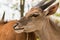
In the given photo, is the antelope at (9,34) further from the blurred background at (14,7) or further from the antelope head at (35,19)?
the blurred background at (14,7)

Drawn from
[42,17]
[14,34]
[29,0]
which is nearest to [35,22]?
[42,17]

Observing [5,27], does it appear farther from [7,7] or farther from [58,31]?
[7,7]

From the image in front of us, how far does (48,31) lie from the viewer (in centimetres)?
257

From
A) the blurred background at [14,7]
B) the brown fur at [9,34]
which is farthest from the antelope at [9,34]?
the blurred background at [14,7]

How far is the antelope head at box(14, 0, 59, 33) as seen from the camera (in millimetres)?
2414

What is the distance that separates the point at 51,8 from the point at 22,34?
443mm

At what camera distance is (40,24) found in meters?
2.51

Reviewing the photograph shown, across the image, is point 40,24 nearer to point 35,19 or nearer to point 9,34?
point 35,19

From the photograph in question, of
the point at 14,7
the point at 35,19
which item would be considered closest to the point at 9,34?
the point at 35,19

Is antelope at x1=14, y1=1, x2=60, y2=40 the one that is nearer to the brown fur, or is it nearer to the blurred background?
the brown fur

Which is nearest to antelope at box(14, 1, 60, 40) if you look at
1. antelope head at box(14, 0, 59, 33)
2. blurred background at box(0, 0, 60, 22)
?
antelope head at box(14, 0, 59, 33)

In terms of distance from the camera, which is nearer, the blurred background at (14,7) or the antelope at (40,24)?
the antelope at (40,24)

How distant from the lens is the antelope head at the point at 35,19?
2414mm

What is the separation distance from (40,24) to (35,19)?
87 mm
